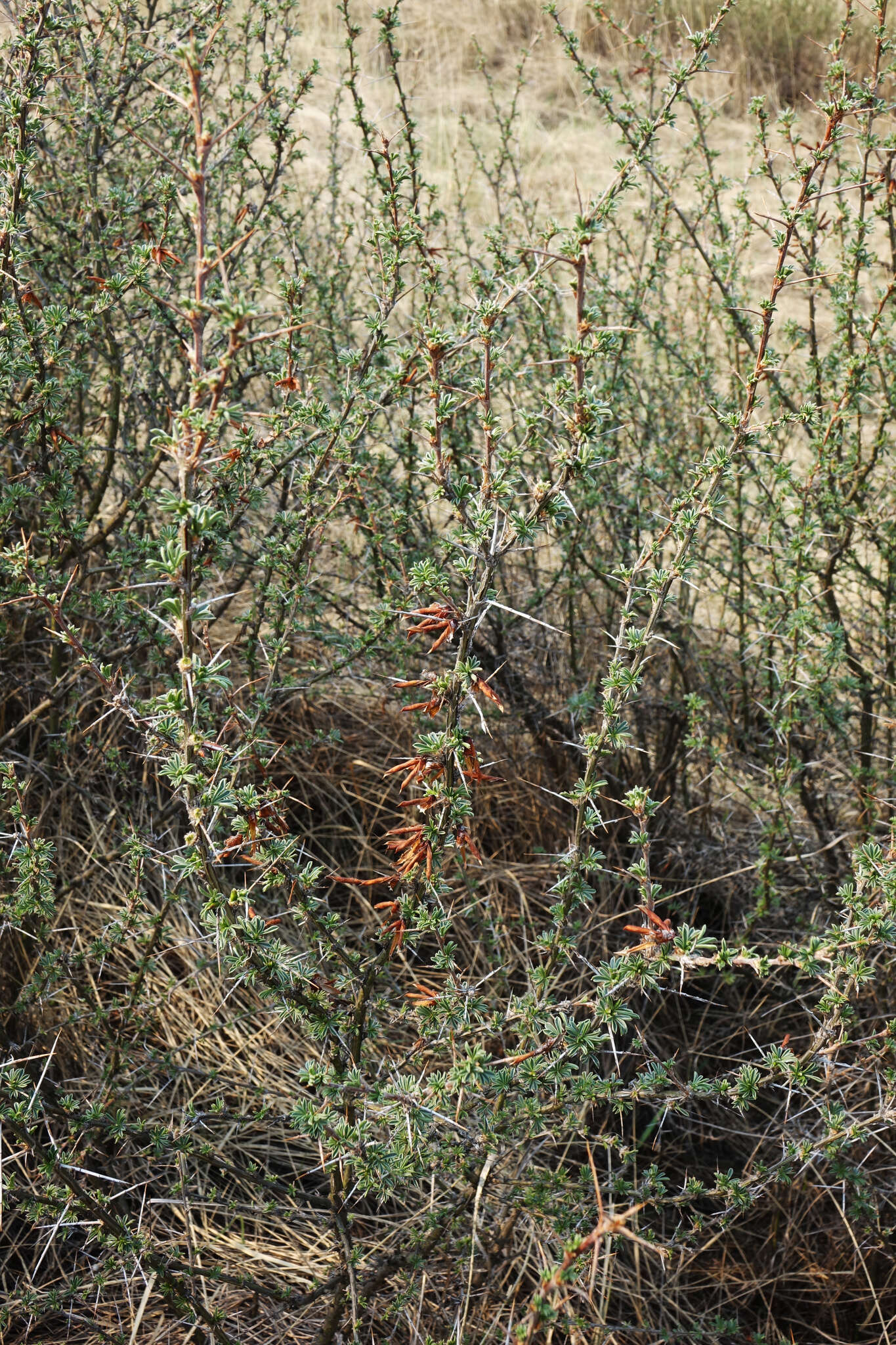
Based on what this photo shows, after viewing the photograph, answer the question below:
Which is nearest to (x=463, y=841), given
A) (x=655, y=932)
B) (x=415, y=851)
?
(x=415, y=851)

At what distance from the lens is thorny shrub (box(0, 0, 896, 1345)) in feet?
5.62

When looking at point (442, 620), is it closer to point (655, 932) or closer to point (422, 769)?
point (422, 769)

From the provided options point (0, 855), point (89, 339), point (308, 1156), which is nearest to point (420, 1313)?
point (308, 1156)

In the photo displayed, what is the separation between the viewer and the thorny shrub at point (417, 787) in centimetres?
171

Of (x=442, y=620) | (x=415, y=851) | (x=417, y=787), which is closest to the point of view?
(x=442, y=620)

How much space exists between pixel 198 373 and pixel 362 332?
3930 mm

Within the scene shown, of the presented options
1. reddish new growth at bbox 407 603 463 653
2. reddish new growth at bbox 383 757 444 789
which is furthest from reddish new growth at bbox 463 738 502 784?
reddish new growth at bbox 407 603 463 653

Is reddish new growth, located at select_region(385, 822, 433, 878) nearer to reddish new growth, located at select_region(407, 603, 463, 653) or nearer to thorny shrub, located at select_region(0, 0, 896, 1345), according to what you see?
thorny shrub, located at select_region(0, 0, 896, 1345)

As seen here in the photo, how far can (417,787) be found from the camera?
5.82 feet

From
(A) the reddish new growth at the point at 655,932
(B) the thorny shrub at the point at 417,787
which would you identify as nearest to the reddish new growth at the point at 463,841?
(B) the thorny shrub at the point at 417,787

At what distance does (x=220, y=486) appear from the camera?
2.01 meters

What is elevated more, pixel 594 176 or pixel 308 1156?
pixel 594 176

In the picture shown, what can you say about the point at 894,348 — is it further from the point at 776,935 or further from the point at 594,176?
the point at 594,176

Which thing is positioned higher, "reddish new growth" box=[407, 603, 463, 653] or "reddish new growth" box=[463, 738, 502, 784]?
"reddish new growth" box=[407, 603, 463, 653]
